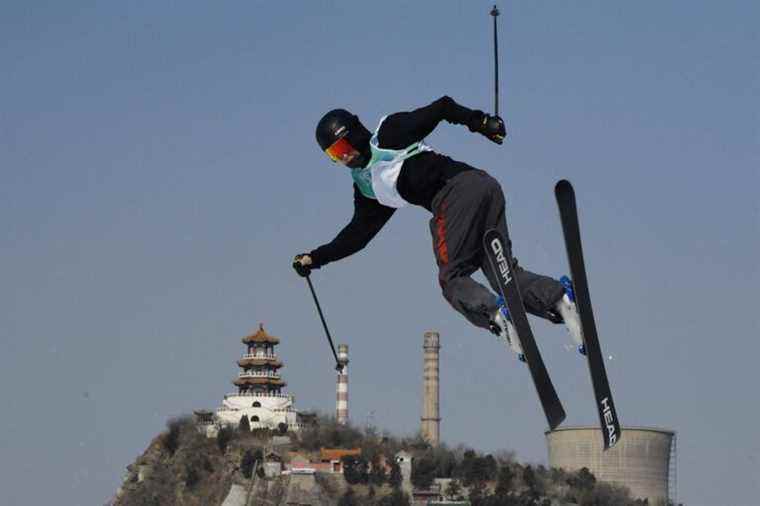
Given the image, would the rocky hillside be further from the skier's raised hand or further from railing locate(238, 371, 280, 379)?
the skier's raised hand

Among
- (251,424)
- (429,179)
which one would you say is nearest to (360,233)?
(429,179)

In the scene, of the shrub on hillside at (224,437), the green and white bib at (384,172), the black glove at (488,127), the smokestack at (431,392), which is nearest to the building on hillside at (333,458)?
the shrub on hillside at (224,437)

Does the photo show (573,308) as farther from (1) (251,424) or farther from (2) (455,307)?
(1) (251,424)

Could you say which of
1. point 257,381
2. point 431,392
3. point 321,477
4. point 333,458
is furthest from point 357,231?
point 431,392

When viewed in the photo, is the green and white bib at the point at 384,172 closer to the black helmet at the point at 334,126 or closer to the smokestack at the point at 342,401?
the black helmet at the point at 334,126

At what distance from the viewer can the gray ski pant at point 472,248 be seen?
13.0m

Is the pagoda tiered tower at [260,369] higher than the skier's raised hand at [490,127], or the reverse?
the pagoda tiered tower at [260,369]

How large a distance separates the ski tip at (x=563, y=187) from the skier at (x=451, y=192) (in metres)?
0.44

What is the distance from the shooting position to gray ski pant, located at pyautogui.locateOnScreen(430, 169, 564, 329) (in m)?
13.0

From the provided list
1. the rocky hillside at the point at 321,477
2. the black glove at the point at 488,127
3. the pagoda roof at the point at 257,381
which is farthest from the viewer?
the pagoda roof at the point at 257,381

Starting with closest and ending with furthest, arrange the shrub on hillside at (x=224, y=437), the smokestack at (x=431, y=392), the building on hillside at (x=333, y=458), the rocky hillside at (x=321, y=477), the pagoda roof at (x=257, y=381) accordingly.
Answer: the rocky hillside at (x=321, y=477), the building on hillside at (x=333, y=458), the shrub on hillside at (x=224, y=437), the pagoda roof at (x=257, y=381), the smokestack at (x=431, y=392)

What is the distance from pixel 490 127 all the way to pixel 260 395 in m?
157

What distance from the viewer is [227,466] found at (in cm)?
15650

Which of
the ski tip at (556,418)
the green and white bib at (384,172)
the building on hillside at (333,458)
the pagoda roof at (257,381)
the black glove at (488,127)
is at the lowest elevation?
the ski tip at (556,418)
